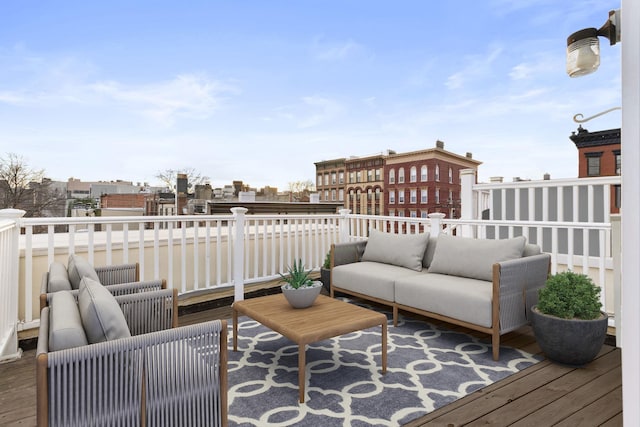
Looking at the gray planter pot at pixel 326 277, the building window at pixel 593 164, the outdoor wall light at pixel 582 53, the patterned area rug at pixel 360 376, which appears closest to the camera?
the outdoor wall light at pixel 582 53

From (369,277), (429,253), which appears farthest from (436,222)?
(369,277)

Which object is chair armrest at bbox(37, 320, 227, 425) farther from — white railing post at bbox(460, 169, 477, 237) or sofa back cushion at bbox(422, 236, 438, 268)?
white railing post at bbox(460, 169, 477, 237)

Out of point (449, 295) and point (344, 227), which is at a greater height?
point (344, 227)

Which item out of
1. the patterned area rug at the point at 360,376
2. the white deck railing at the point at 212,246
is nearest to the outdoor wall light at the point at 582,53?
the white deck railing at the point at 212,246

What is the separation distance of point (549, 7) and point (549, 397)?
7.30 m

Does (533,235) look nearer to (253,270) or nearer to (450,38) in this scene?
(253,270)

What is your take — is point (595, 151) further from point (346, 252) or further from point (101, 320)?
point (101, 320)

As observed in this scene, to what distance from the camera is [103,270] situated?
2668 mm

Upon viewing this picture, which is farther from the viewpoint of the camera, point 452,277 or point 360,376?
point 452,277

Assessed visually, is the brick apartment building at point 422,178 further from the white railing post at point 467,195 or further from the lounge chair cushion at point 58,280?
the lounge chair cushion at point 58,280

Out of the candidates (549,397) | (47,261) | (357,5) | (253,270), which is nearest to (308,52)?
(357,5)

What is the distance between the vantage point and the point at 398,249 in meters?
3.85

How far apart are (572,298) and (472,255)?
0.84 m

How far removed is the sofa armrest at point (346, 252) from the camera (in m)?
4.08
